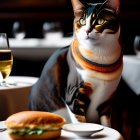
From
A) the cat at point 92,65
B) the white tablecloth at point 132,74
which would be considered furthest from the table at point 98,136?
the white tablecloth at point 132,74

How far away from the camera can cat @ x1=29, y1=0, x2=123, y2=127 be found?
119cm

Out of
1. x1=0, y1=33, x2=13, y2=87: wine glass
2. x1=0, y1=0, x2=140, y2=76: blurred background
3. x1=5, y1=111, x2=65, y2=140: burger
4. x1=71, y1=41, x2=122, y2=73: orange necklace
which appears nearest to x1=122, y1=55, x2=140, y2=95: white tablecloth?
x1=71, y1=41, x2=122, y2=73: orange necklace

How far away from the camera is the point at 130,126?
69.3 inches

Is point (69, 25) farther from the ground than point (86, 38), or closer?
closer

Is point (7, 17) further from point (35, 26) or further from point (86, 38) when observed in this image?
point (86, 38)

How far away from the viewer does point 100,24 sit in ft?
3.92

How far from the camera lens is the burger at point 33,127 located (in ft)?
3.08

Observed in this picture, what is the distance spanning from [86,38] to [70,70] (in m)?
0.12

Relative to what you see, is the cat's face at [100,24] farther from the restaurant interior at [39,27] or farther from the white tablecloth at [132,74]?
the restaurant interior at [39,27]

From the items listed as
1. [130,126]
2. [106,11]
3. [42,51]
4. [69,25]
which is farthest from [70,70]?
[69,25]

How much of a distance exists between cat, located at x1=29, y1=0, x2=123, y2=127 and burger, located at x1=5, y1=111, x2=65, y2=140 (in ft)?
0.81

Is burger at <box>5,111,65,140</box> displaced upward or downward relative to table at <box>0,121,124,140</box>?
upward

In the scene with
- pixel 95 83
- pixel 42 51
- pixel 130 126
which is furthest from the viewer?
pixel 42 51

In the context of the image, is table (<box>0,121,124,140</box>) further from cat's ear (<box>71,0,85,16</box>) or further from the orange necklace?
cat's ear (<box>71,0,85,16</box>)
